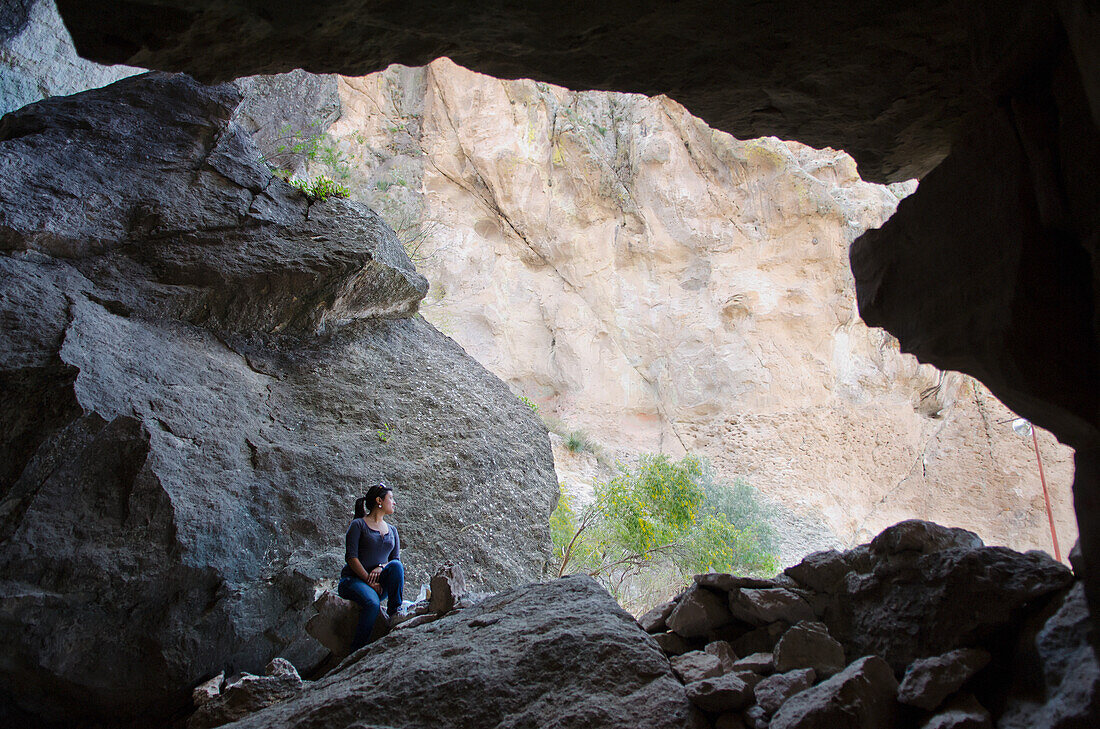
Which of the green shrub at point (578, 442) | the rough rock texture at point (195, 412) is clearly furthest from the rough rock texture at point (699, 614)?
the green shrub at point (578, 442)

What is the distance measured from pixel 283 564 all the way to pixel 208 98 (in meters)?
4.72

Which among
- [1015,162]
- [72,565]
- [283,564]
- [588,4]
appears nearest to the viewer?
[1015,162]

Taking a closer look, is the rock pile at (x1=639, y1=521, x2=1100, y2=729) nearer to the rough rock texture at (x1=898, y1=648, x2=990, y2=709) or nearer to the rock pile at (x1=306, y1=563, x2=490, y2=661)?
the rough rock texture at (x1=898, y1=648, x2=990, y2=709)

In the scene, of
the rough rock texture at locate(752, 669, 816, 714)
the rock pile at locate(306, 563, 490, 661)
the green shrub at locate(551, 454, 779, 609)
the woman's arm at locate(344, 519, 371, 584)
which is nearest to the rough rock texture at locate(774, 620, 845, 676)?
the rough rock texture at locate(752, 669, 816, 714)

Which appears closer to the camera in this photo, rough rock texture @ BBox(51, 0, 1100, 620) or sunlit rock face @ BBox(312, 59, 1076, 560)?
rough rock texture @ BBox(51, 0, 1100, 620)

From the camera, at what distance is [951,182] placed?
104 inches

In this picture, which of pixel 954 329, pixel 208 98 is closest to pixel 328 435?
pixel 208 98

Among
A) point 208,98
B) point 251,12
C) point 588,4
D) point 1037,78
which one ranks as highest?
point 208,98

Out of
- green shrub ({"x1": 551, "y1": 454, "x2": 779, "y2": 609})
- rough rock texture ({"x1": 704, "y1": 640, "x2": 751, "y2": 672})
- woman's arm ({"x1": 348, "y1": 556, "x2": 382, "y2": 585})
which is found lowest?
rough rock texture ({"x1": 704, "y1": 640, "x2": 751, "y2": 672})

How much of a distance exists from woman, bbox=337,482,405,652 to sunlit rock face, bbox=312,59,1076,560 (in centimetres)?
1276

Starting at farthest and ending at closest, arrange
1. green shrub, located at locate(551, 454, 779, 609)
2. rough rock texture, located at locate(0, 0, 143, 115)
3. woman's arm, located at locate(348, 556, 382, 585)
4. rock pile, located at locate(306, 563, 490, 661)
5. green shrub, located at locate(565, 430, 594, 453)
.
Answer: green shrub, located at locate(565, 430, 594, 453) → green shrub, located at locate(551, 454, 779, 609) → rough rock texture, located at locate(0, 0, 143, 115) → woman's arm, located at locate(348, 556, 382, 585) → rock pile, located at locate(306, 563, 490, 661)

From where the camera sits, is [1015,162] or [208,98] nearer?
[1015,162]

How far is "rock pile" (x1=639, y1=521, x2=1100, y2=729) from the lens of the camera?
2186 mm

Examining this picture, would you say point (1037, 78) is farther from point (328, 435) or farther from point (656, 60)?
point (328, 435)
